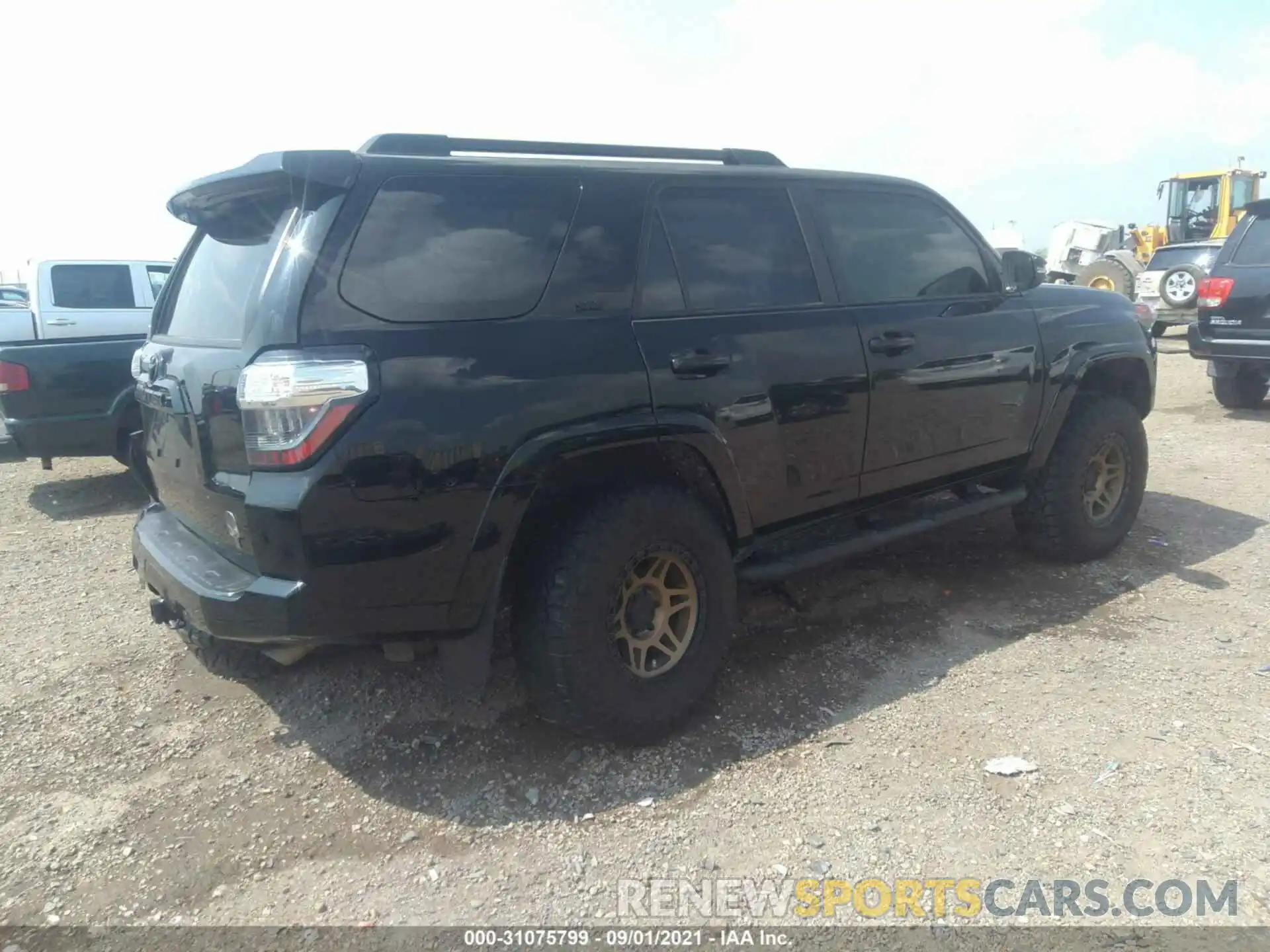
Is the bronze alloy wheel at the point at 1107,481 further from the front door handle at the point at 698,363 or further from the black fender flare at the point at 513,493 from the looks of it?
the black fender flare at the point at 513,493

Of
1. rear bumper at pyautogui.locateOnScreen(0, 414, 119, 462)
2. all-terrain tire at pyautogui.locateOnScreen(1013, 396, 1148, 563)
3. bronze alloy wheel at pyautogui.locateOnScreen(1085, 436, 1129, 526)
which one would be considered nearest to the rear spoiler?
all-terrain tire at pyautogui.locateOnScreen(1013, 396, 1148, 563)

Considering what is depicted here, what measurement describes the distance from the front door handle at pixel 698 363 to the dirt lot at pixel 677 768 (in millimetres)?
1222

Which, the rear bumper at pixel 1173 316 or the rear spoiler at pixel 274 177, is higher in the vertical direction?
the rear spoiler at pixel 274 177

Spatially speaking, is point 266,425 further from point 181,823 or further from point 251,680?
point 251,680

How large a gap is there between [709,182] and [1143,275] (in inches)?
544

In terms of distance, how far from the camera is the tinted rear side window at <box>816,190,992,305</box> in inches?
143

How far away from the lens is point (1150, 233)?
20.5 m

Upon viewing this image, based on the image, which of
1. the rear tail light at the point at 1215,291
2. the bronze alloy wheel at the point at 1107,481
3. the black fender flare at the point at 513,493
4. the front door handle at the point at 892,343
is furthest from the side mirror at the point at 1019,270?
the rear tail light at the point at 1215,291

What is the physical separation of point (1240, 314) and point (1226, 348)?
32cm

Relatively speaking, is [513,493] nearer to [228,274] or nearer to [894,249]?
[228,274]

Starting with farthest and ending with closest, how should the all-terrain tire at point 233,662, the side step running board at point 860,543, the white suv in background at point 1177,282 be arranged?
1. the white suv in background at point 1177,282
2. the all-terrain tire at point 233,662
3. the side step running board at point 860,543

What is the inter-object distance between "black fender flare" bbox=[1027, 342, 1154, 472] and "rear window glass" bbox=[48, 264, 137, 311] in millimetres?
9638

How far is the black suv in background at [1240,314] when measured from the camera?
26.6 ft

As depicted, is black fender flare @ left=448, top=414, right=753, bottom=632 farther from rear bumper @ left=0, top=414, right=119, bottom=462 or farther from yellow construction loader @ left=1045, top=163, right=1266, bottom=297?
yellow construction loader @ left=1045, top=163, right=1266, bottom=297
